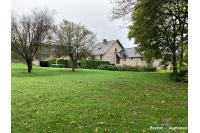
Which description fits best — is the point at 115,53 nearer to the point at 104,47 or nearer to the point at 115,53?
the point at 115,53

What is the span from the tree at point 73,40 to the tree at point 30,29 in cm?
346

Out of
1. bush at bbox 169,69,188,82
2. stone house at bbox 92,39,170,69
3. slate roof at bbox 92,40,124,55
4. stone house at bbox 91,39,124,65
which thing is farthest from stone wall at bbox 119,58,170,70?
bush at bbox 169,69,188,82

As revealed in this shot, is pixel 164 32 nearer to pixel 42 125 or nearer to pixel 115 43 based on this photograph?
pixel 42 125

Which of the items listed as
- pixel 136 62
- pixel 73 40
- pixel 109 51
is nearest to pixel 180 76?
pixel 73 40

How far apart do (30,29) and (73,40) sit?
6.52 m

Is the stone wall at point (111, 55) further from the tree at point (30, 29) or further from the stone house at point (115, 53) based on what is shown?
the tree at point (30, 29)

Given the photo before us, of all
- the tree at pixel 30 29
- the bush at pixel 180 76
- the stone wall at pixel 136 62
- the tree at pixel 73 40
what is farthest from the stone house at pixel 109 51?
the bush at pixel 180 76

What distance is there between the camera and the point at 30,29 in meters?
15.6

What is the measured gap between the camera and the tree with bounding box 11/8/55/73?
1514 cm

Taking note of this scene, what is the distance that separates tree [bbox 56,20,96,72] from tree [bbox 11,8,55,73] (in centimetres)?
346

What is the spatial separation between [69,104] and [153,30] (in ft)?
32.5

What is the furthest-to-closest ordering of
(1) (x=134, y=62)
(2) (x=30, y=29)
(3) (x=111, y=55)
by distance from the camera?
(3) (x=111, y=55) → (1) (x=134, y=62) → (2) (x=30, y=29)

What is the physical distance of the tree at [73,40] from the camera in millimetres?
20109

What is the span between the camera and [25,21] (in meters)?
15.4
